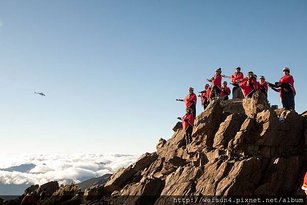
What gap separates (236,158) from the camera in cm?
2928

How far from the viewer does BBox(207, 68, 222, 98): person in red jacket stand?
39.9 meters

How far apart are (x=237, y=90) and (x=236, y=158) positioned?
16.1 m

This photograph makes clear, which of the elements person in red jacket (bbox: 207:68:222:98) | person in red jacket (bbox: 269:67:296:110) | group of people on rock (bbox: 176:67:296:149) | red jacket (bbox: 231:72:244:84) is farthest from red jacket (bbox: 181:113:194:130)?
person in red jacket (bbox: 269:67:296:110)

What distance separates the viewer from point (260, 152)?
29.9 m

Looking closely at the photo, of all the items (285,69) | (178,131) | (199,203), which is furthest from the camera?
(178,131)

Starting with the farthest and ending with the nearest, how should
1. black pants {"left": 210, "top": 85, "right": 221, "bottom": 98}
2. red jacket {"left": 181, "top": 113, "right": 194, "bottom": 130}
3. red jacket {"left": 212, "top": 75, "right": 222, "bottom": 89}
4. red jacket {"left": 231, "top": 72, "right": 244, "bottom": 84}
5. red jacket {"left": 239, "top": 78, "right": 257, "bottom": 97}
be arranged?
black pants {"left": 210, "top": 85, "right": 221, "bottom": 98} → red jacket {"left": 212, "top": 75, "right": 222, "bottom": 89} → red jacket {"left": 181, "top": 113, "right": 194, "bottom": 130} → red jacket {"left": 231, "top": 72, "right": 244, "bottom": 84} → red jacket {"left": 239, "top": 78, "right": 257, "bottom": 97}

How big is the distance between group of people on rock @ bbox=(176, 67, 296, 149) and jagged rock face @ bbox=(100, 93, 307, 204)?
4.43 ft

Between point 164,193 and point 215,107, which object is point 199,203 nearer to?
point 164,193

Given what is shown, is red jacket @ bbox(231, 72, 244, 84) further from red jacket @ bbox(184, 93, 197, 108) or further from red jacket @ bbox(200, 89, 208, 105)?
red jacket @ bbox(184, 93, 197, 108)

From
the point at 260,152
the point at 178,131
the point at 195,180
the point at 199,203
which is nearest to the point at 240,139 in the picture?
the point at 260,152

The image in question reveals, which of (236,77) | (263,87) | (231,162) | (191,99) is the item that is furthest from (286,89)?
(191,99)

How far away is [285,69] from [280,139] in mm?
Result: 6926

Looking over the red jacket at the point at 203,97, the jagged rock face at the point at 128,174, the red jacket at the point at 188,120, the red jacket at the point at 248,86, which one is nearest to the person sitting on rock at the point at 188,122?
the red jacket at the point at 188,120

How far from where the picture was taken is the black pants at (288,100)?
3206cm
